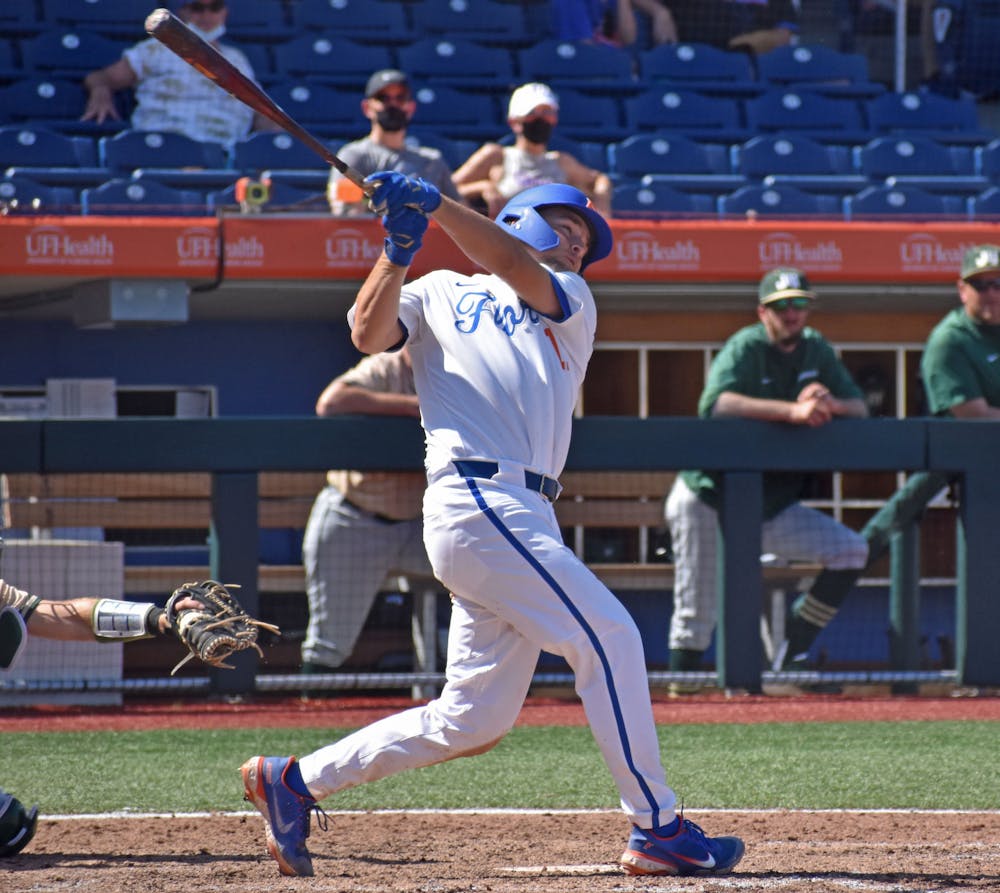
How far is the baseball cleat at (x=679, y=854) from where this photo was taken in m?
3.34

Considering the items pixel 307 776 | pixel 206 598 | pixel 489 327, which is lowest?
pixel 307 776

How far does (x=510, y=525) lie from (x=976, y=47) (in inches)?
466

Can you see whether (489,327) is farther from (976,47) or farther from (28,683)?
(976,47)

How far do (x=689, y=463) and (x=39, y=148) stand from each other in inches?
197

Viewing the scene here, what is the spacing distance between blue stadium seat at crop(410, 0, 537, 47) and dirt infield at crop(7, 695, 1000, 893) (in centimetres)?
898

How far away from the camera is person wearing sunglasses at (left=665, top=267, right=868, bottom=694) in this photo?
685cm

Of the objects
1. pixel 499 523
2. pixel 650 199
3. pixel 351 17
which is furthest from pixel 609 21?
pixel 499 523

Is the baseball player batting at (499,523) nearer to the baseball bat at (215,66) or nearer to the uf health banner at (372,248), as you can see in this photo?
the baseball bat at (215,66)

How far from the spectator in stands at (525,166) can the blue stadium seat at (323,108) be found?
2.12 metres

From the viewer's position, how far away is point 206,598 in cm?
357

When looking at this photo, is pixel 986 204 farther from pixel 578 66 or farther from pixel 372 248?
pixel 372 248

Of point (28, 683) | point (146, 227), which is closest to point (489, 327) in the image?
point (28, 683)

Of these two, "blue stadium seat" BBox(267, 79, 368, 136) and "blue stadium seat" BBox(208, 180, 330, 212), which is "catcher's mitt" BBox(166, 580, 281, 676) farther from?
"blue stadium seat" BBox(267, 79, 368, 136)

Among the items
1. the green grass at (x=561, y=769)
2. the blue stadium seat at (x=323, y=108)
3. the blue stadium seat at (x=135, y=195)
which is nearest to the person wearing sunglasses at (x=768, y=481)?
the green grass at (x=561, y=769)
